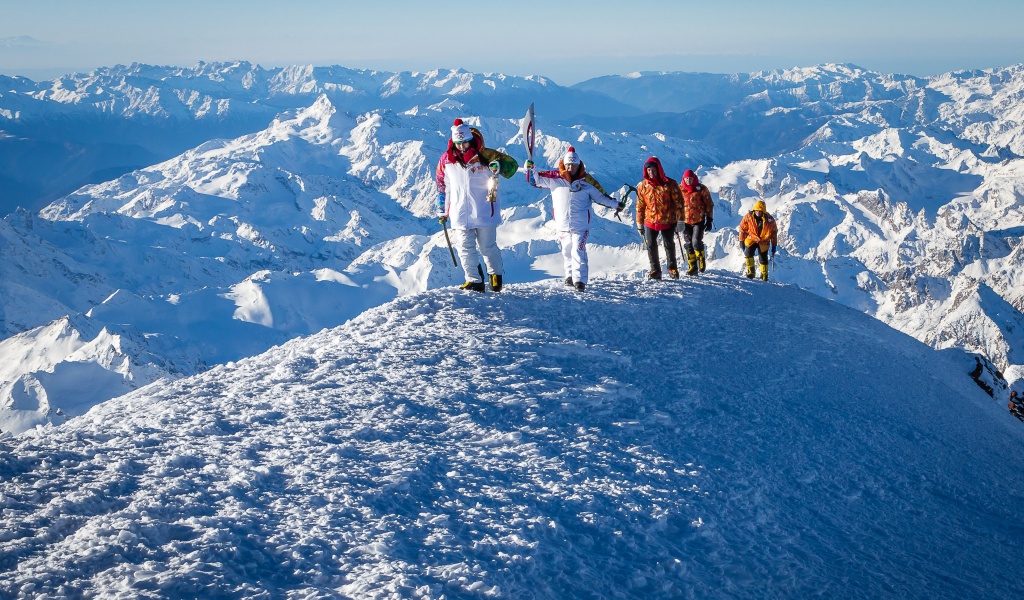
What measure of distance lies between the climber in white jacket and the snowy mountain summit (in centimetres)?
264

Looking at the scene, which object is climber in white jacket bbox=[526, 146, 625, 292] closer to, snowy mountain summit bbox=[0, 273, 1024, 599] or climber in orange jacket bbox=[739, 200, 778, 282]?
snowy mountain summit bbox=[0, 273, 1024, 599]

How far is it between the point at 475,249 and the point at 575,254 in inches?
92.3

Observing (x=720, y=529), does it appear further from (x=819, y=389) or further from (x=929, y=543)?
(x=819, y=389)

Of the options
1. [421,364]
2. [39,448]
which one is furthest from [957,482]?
[39,448]

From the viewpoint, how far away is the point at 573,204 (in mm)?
13500

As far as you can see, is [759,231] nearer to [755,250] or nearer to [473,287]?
[755,250]

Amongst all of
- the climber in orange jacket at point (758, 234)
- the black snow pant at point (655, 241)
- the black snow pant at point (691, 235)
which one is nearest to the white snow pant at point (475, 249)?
the black snow pant at point (655, 241)

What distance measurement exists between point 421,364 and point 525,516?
148 inches

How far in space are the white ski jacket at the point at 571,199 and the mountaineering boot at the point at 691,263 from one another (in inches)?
144

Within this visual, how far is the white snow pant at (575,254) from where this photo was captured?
44.0 feet

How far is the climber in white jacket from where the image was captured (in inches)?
525

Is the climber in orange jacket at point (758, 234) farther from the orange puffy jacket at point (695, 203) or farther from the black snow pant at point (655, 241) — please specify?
the black snow pant at point (655, 241)

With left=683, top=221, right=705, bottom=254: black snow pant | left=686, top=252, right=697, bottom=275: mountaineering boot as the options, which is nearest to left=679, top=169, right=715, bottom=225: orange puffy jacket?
left=683, top=221, right=705, bottom=254: black snow pant

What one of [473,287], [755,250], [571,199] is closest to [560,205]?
[571,199]
